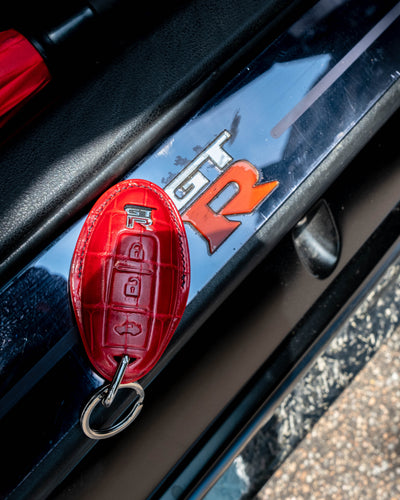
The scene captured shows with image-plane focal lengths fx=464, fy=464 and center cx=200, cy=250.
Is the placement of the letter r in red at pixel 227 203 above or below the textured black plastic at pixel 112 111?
below

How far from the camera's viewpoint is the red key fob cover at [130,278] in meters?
0.58

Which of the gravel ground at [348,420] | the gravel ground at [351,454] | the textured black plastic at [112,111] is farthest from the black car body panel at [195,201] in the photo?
the gravel ground at [351,454]

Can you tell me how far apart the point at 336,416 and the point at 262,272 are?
0.49m

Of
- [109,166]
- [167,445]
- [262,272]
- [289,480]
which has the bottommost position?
[289,480]

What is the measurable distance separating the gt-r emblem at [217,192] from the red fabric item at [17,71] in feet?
0.81

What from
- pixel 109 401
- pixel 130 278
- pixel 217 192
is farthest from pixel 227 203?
pixel 109 401

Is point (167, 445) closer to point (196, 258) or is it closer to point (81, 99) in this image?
point (196, 258)

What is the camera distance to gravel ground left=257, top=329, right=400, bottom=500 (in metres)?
1.03

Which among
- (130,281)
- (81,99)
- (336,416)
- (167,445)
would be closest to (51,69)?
(81,99)

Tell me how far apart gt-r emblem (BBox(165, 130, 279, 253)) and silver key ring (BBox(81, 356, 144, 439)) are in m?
0.21

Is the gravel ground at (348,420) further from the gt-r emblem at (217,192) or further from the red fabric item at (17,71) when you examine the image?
the red fabric item at (17,71)

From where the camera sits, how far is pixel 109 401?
586 millimetres

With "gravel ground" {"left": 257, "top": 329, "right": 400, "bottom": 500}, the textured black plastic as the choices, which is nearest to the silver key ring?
the textured black plastic

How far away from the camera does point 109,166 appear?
65 cm
